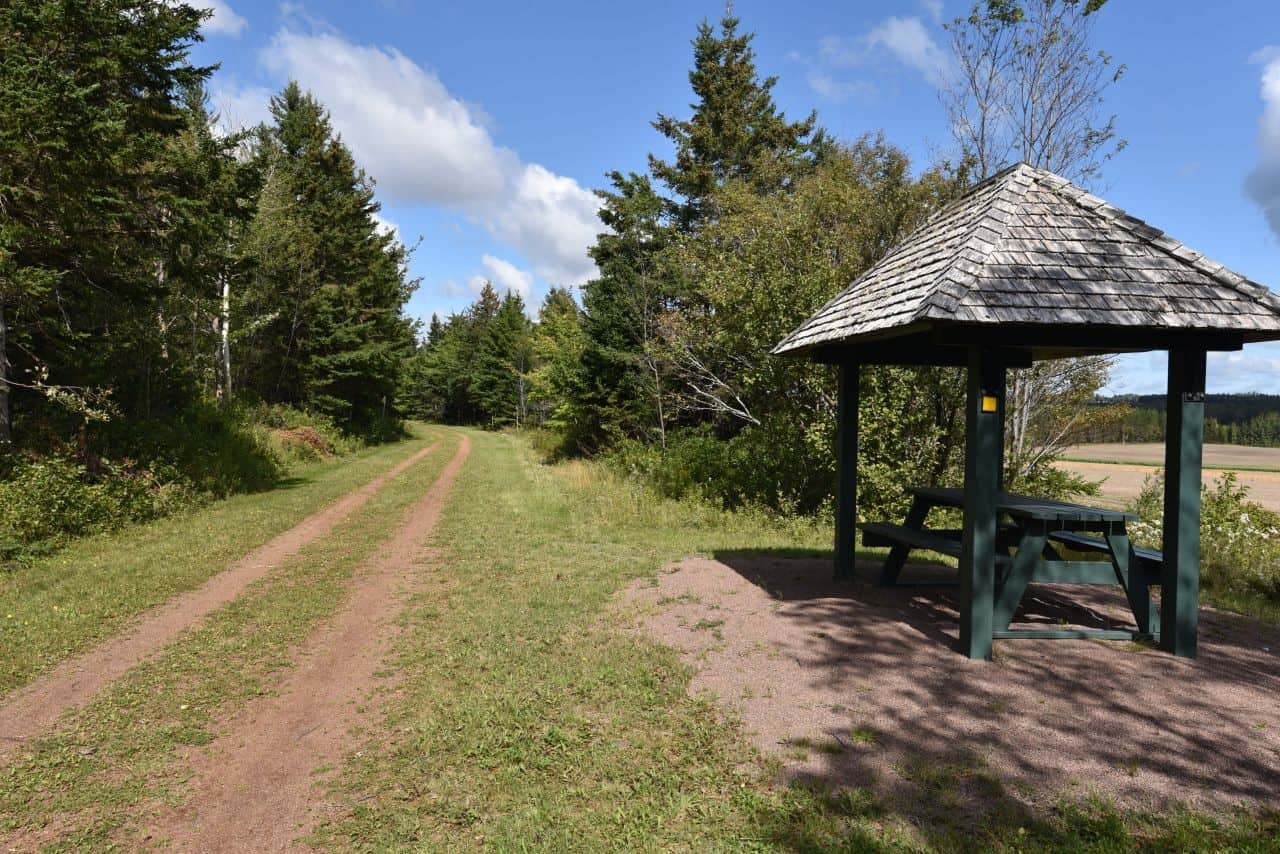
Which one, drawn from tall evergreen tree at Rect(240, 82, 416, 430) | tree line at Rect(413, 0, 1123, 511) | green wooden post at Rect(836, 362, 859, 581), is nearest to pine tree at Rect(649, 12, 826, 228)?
tree line at Rect(413, 0, 1123, 511)

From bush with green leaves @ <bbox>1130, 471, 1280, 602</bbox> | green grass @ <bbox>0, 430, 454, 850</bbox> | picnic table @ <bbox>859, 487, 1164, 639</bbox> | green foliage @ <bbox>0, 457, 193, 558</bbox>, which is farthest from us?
green foliage @ <bbox>0, 457, 193, 558</bbox>

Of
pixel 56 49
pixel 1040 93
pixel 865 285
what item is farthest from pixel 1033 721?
pixel 56 49

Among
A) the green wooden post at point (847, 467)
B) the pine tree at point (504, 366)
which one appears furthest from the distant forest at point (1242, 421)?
the pine tree at point (504, 366)

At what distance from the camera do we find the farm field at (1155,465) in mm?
27594

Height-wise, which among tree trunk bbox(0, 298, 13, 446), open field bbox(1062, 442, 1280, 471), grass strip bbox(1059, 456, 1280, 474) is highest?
tree trunk bbox(0, 298, 13, 446)

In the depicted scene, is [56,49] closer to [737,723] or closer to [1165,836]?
[737,723]

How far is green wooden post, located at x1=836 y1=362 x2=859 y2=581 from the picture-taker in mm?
7617

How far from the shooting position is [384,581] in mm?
8320

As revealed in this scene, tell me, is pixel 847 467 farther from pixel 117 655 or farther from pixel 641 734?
pixel 117 655

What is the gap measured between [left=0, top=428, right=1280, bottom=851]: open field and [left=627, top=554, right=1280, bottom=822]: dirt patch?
21 mm

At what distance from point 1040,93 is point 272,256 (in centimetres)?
2429

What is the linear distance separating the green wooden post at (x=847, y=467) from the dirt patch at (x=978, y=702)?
74 cm

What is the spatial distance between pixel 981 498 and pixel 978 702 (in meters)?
1.51

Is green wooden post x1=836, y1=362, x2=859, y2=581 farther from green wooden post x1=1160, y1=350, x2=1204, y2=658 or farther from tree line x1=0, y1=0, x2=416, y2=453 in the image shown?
tree line x1=0, y1=0, x2=416, y2=453
